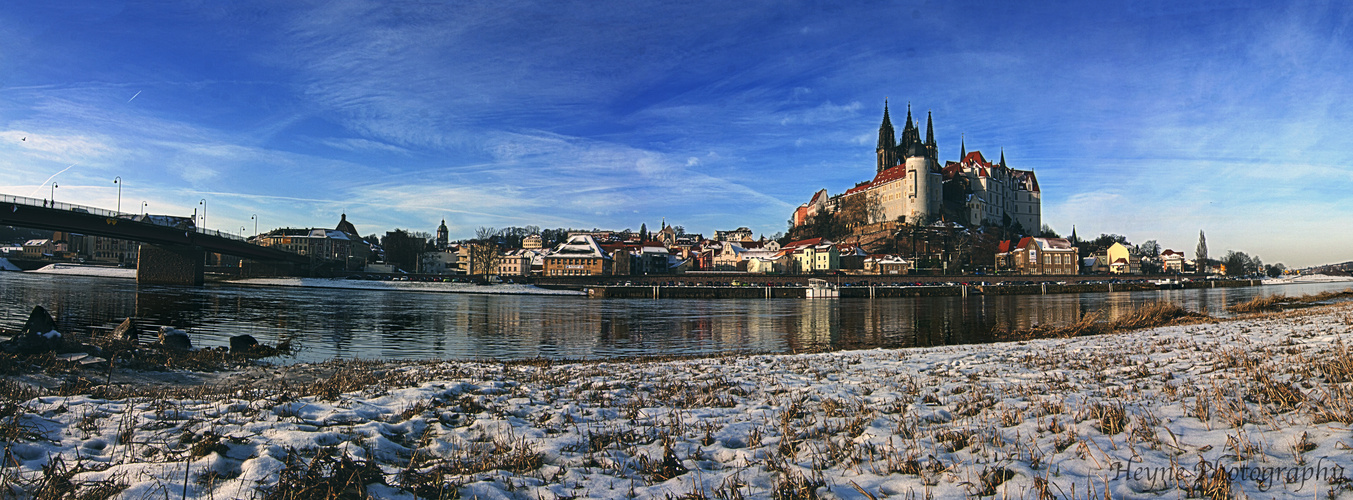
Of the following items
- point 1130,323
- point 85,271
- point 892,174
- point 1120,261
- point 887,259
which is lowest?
point 1130,323

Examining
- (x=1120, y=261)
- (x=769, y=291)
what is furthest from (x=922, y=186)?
(x=769, y=291)

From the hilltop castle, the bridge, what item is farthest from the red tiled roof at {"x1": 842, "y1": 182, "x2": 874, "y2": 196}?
the bridge

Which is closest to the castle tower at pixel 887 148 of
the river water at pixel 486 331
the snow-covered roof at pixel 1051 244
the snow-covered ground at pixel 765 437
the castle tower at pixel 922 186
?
the castle tower at pixel 922 186

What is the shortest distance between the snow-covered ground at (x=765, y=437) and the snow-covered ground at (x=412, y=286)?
75.4m

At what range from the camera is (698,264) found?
145 m

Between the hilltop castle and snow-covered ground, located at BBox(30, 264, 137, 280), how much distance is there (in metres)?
150

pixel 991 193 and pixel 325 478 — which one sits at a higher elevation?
pixel 991 193

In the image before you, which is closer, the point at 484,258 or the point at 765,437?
the point at 765,437

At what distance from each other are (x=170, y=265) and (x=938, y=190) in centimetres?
14616

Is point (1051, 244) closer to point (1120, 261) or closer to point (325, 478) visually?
point (1120, 261)

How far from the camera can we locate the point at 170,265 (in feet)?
259

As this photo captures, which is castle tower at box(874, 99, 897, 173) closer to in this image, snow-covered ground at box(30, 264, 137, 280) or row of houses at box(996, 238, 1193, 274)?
row of houses at box(996, 238, 1193, 274)

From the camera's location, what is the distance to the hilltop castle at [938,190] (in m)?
146

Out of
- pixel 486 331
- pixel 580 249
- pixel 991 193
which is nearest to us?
pixel 486 331
